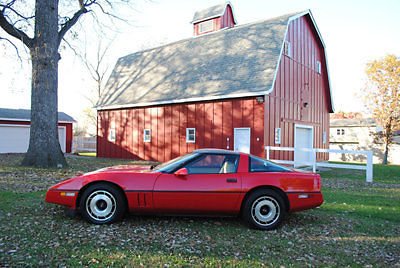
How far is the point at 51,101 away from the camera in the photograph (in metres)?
11.6

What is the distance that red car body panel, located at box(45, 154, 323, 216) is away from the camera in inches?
187

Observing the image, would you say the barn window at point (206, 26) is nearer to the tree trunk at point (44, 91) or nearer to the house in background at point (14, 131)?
the tree trunk at point (44, 91)

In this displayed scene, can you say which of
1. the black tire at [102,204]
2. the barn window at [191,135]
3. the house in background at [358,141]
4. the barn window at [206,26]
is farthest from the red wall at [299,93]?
the house in background at [358,141]

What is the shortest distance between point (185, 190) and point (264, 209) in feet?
4.34

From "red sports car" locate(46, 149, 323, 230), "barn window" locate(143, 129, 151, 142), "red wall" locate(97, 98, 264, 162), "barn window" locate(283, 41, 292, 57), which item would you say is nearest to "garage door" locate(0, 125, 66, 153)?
"red wall" locate(97, 98, 264, 162)

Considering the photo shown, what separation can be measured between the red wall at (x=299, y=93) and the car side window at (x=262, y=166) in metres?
8.17

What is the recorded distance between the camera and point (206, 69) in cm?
1631

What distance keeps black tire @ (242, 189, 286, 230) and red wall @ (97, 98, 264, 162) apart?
8.35 metres

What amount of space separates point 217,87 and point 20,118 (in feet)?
52.7

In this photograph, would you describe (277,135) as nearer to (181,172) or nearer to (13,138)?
(181,172)

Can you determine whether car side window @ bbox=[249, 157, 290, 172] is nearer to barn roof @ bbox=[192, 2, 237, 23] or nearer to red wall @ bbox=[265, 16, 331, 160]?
red wall @ bbox=[265, 16, 331, 160]

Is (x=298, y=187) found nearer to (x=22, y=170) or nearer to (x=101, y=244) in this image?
A: (x=101, y=244)

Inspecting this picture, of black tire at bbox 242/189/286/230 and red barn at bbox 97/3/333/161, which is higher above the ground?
red barn at bbox 97/3/333/161

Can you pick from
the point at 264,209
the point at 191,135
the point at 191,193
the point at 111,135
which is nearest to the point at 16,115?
the point at 111,135
